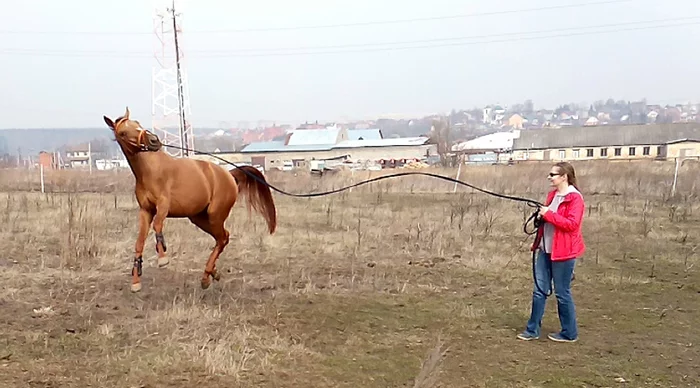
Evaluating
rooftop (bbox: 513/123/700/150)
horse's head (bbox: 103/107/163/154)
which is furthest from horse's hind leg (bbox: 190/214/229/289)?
rooftop (bbox: 513/123/700/150)

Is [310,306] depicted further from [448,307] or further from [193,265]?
[193,265]

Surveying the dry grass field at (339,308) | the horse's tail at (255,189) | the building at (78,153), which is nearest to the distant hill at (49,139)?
the building at (78,153)

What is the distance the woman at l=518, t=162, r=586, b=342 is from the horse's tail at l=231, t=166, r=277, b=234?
10.7ft

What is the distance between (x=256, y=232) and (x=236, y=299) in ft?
15.0

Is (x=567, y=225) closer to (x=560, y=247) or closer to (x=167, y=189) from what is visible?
(x=560, y=247)

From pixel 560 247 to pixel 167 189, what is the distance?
141 inches

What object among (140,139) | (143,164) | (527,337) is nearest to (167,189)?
(143,164)

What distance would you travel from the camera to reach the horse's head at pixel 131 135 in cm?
525

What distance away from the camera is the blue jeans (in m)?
4.76

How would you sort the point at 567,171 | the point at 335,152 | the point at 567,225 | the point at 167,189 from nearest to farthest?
the point at 567,225
the point at 567,171
the point at 167,189
the point at 335,152

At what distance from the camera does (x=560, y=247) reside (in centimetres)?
467

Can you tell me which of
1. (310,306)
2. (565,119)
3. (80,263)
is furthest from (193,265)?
(565,119)

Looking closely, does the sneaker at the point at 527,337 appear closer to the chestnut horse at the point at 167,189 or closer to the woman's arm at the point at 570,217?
the woman's arm at the point at 570,217

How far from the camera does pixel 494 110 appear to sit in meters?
192
